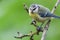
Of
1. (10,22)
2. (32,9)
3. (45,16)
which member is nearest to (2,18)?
(10,22)

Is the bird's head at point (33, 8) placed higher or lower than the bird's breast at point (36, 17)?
higher

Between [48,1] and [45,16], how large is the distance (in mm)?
196

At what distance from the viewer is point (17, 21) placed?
84.2 inches

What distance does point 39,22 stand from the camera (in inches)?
86.8

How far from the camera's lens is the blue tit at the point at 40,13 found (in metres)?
2.14

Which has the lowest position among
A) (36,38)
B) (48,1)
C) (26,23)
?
(36,38)

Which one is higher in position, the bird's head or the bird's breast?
the bird's head

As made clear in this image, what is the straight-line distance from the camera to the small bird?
7.03 ft

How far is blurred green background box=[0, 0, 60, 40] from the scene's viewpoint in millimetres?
2096

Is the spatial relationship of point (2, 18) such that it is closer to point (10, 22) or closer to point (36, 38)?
point (10, 22)

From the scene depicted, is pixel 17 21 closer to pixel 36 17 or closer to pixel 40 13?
pixel 36 17

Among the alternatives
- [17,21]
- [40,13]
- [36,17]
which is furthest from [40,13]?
[17,21]

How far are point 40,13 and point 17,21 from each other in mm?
300

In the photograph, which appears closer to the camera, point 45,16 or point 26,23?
point 26,23
